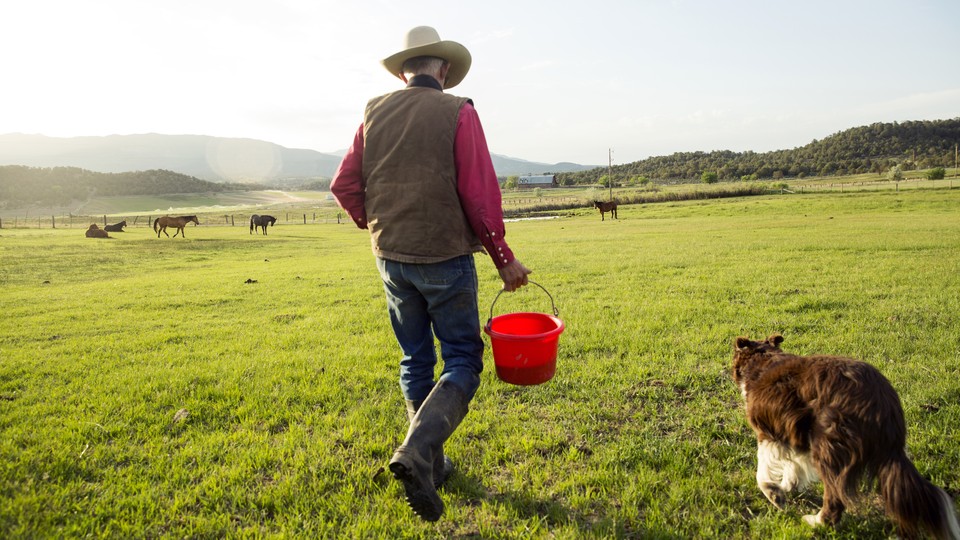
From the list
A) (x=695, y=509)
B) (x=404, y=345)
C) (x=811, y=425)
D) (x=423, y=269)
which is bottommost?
(x=695, y=509)

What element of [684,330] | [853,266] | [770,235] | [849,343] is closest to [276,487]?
[684,330]

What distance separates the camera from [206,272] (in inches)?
624

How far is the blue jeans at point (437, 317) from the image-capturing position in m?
3.04

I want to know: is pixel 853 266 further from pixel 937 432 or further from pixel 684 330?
pixel 937 432

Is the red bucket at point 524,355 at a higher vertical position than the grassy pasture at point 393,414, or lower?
higher

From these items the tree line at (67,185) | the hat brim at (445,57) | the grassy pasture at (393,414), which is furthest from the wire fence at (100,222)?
the tree line at (67,185)

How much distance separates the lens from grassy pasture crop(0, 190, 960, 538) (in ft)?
9.72

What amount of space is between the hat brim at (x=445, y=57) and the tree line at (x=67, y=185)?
14742 cm

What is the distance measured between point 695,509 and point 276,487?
8.80 ft

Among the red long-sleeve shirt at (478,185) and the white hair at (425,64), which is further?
the white hair at (425,64)

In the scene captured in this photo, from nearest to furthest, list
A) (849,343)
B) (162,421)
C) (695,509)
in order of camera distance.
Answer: (695,509) → (162,421) → (849,343)

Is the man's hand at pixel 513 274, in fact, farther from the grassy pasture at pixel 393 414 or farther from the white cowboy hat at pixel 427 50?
the white cowboy hat at pixel 427 50

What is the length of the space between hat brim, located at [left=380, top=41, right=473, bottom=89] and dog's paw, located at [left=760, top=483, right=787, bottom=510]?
3.42 m

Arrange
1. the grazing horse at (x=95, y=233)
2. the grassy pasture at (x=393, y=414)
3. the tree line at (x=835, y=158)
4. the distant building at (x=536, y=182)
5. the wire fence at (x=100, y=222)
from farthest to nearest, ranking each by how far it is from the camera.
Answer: the distant building at (x=536, y=182) → the tree line at (x=835, y=158) → the wire fence at (x=100, y=222) → the grazing horse at (x=95, y=233) → the grassy pasture at (x=393, y=414)
